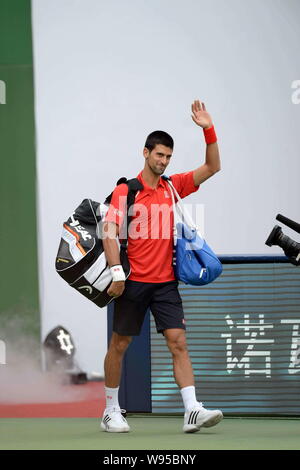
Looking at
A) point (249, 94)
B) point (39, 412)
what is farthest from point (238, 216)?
point (39, 412)

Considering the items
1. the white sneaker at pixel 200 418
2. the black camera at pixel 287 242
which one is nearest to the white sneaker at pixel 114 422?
the white sneaker at pixel 200 418

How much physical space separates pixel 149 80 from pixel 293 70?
4.02 feet

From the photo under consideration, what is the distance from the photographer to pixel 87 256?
5.67 meters

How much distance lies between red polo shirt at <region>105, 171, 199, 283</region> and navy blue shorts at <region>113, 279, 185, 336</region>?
0.13 feet

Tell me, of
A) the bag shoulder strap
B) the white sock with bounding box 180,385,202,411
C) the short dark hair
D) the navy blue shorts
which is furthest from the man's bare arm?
the white sock with bounding box 180,385,202,411

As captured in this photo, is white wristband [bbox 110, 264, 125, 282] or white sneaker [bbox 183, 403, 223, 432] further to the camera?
white wristband [bbox 110, 264, 125, 282]

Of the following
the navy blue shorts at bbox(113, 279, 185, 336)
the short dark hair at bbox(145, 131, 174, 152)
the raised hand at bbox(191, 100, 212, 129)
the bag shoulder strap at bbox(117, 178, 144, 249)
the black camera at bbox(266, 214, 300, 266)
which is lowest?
the navy blue shorts at bbox(113, 279, 185, 336)

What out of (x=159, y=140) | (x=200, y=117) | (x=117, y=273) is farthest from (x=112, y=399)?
(x=200, y=117)

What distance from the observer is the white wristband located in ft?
18.3

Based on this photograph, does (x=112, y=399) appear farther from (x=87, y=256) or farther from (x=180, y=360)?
(x=87, y=256)

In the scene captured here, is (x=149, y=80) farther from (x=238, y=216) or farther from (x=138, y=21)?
(x=238, y=216)

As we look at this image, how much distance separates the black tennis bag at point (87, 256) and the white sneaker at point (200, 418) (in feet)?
2.30

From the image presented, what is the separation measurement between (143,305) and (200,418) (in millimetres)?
666

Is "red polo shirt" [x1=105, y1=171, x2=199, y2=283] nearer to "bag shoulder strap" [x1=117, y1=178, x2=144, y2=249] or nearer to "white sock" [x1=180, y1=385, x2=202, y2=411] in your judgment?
"bag shoulder strap" [x1=117, y1=178, x2=144, y2=249]
